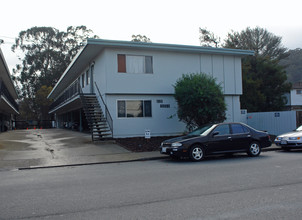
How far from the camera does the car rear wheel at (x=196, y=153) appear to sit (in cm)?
1122

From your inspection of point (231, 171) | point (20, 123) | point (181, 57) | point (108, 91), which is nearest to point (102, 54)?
point (108, 91)

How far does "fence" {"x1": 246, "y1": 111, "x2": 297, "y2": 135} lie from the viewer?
19.7m

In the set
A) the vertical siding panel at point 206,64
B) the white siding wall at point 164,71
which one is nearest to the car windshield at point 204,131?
the white siding wall at point 164,71

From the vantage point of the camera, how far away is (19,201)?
593cm

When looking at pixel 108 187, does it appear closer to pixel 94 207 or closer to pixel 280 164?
pixel 94 207

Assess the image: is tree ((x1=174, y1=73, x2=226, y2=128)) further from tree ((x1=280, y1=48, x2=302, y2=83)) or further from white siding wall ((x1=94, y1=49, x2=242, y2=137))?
tree ((x1=280, y1=48, x2=302, y2=83))

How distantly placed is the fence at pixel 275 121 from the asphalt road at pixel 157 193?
428 inches

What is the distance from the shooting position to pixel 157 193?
6.34 meters

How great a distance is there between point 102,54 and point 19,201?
13.9 metres

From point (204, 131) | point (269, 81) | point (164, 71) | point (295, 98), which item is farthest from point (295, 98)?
point (204, 131)

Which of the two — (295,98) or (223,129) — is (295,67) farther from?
(223,129)

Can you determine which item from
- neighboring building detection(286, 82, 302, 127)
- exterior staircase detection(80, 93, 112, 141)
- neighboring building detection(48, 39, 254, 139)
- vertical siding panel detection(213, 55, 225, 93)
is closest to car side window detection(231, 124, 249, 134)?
neighboring building detection(48, 39, 254, 139)

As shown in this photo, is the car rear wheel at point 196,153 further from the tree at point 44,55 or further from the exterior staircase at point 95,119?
the tree at point 44,55

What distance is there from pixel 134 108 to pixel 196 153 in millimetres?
8298
